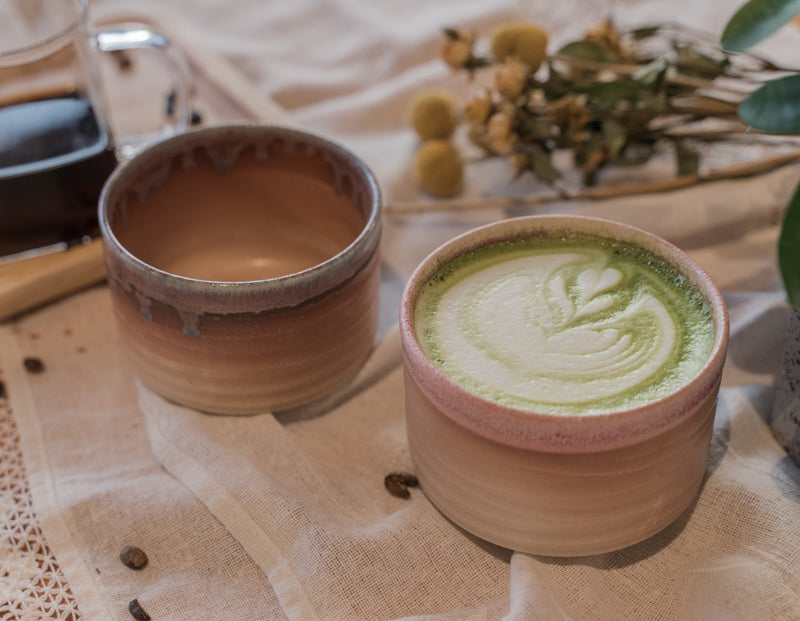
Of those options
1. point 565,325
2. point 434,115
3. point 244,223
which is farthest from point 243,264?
point 565,325

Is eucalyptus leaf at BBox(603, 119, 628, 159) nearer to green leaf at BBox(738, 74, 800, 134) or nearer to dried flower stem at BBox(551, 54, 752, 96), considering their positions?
dried flower stem at BBox(551, 54, 752, 96)

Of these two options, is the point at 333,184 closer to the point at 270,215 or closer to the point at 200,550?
the point at 270,215

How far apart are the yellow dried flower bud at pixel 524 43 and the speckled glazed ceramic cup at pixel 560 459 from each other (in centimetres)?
35

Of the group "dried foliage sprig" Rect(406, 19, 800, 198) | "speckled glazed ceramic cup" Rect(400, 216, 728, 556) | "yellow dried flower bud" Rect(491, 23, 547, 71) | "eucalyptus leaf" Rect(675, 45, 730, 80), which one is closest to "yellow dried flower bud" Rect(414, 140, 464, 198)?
"dried foliage sprig" Rect(406, 19, 800, 198)

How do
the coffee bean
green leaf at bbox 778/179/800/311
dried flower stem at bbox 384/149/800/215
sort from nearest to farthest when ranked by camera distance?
green leaf at bbox 778/179/800/311 < the coffee bean < dried flower stem at bbox 384/149/800/215

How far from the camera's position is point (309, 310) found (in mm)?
697

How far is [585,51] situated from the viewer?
3.07 ft

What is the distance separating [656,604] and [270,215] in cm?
50

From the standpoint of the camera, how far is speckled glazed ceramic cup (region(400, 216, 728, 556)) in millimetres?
544

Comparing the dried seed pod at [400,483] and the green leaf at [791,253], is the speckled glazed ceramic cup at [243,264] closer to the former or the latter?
the dried seed pod at [400,483]

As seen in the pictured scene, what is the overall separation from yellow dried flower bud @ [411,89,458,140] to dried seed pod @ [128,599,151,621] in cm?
58

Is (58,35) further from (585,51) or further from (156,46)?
A: (585,51)

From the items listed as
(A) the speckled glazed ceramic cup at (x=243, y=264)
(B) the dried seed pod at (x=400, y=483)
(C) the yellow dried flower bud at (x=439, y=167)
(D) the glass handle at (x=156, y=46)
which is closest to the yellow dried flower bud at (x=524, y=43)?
(C) the yellow dried flower bud at (x=439, y=167)

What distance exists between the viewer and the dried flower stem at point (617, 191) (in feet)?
3.11
